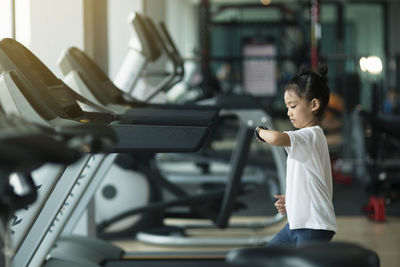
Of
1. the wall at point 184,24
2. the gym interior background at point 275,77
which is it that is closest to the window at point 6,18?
the gym interior background at point 275,77

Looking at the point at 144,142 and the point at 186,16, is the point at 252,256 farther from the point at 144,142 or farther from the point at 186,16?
the point at 186,16

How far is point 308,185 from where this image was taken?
6.88ft

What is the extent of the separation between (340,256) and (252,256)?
160mm

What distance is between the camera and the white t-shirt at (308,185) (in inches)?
81.9

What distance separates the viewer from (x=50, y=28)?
3.64 m

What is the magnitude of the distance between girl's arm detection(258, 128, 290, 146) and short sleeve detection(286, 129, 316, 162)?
0.14ft

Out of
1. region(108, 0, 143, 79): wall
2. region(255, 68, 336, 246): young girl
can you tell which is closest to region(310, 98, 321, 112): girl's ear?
region(255, 68, 336, 246): young girl

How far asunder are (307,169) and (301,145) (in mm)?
80

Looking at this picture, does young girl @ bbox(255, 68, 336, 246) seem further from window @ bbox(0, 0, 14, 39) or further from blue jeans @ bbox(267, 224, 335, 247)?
window @ bbox(0, 0, 14, 39)

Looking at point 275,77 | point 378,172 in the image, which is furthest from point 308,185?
point 275,77

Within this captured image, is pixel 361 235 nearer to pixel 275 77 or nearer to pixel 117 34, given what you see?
pixel 117 34

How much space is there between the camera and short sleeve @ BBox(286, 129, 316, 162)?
6.86 feet

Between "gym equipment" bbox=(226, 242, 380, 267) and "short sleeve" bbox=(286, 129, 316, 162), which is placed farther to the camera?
"short sleeve" bbox=(286, 129, 316, 162)

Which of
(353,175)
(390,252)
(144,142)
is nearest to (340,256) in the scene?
(144,142)
